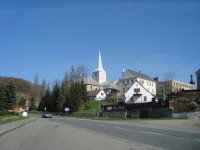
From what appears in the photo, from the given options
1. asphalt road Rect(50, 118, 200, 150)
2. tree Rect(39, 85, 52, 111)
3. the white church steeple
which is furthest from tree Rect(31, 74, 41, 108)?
asphalt road Rect(50, 118, 200, 150)

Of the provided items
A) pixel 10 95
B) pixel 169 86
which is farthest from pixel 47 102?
pixel 169 86

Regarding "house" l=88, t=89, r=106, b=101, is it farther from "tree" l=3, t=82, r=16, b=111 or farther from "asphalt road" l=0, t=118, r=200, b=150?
"asphalt road" l=0, t=118, r=200, b=150

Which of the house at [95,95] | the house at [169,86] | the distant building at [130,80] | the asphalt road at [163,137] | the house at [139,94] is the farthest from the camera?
the distant building at [130,80]

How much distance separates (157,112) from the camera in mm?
49344

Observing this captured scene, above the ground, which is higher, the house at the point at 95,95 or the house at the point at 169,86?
the house at the point at 169,86

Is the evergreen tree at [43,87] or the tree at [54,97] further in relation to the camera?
the evergreen tree at [43,87]

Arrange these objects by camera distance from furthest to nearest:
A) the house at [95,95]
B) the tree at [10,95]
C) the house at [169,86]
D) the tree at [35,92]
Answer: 1. the tree at [35,92]
2. the house at [95,95]
3. the house at [169,86]
4. the tree at [10,95]

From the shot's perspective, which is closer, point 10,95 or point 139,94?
point 10,95

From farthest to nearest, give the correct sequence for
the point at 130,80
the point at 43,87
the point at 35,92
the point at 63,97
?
the point at 43,87
the point at 35,92
the point at 130,80
the point at 63,97

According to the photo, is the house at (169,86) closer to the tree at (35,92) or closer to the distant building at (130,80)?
the distant building at (130,80)

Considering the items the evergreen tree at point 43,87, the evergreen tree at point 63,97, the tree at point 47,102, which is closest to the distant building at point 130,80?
the tree at point 47,102

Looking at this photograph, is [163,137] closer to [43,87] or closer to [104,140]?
[104,140]

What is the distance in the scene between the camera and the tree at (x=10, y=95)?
68394mm

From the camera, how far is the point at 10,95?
68438 mm
